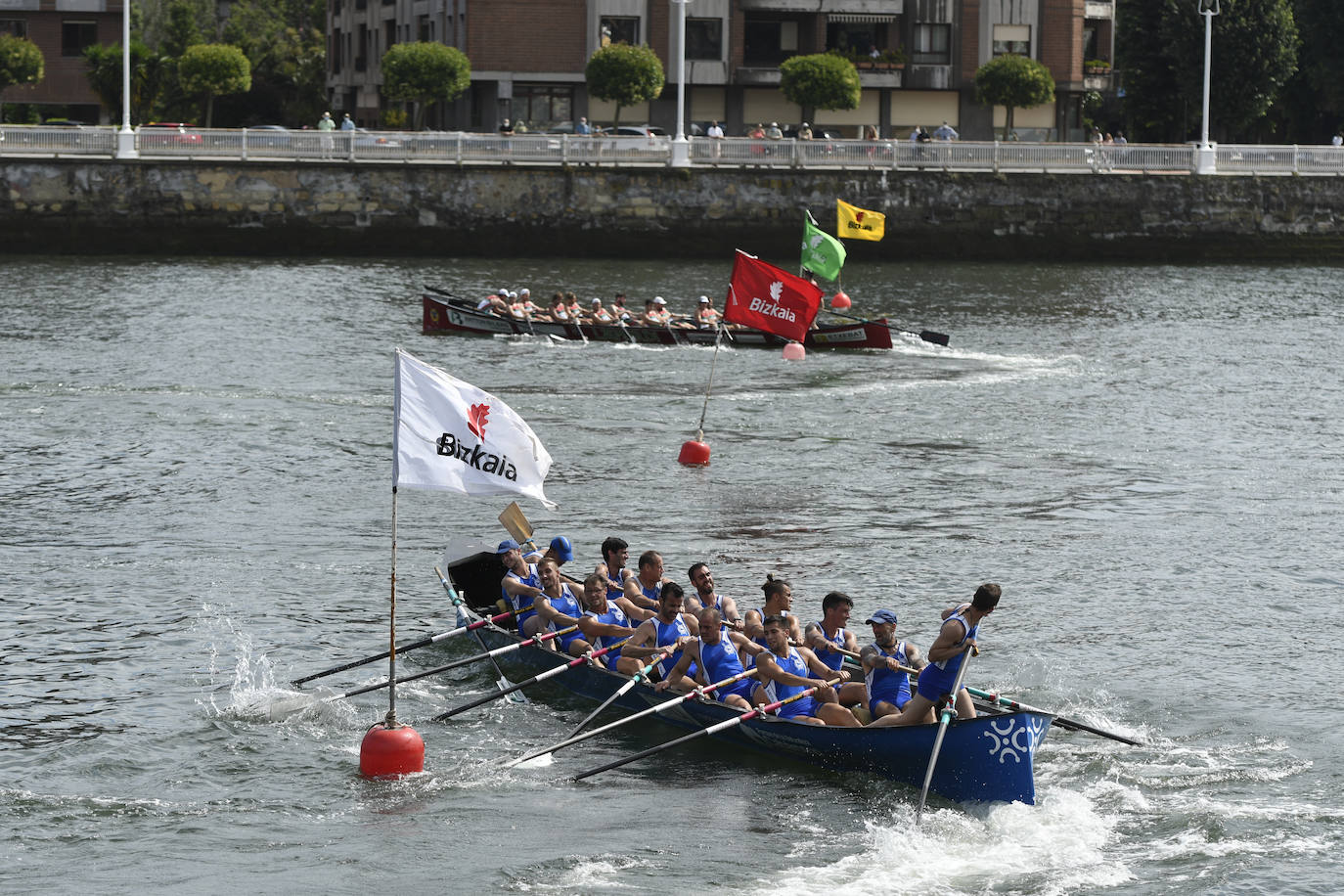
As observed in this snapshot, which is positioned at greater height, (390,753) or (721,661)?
(721,661)

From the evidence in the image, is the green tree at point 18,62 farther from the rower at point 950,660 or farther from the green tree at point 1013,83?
the rower at point 950,660

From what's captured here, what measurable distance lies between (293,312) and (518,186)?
14.2 metres

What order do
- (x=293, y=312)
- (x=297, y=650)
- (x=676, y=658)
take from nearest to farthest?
(x=676, y=658), (x=297, y=650), (x=293, y=312)

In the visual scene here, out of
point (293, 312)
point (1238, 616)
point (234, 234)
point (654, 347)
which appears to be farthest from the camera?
point (234, 234)

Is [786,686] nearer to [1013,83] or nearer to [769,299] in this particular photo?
[769,299]

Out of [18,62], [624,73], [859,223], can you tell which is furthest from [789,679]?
[18,62]

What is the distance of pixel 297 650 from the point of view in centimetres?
2100

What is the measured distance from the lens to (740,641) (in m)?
17.9

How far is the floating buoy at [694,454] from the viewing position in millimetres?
31078

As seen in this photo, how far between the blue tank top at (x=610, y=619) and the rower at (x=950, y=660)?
397 centimetres

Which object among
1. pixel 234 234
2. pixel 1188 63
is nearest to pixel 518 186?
pixel 234 234

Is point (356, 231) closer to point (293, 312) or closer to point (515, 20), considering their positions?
point (293, 312)

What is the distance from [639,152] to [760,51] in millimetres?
19059

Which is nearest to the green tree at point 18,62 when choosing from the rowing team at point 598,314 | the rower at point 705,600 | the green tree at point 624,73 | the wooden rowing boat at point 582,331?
the green tree at point 624,73
